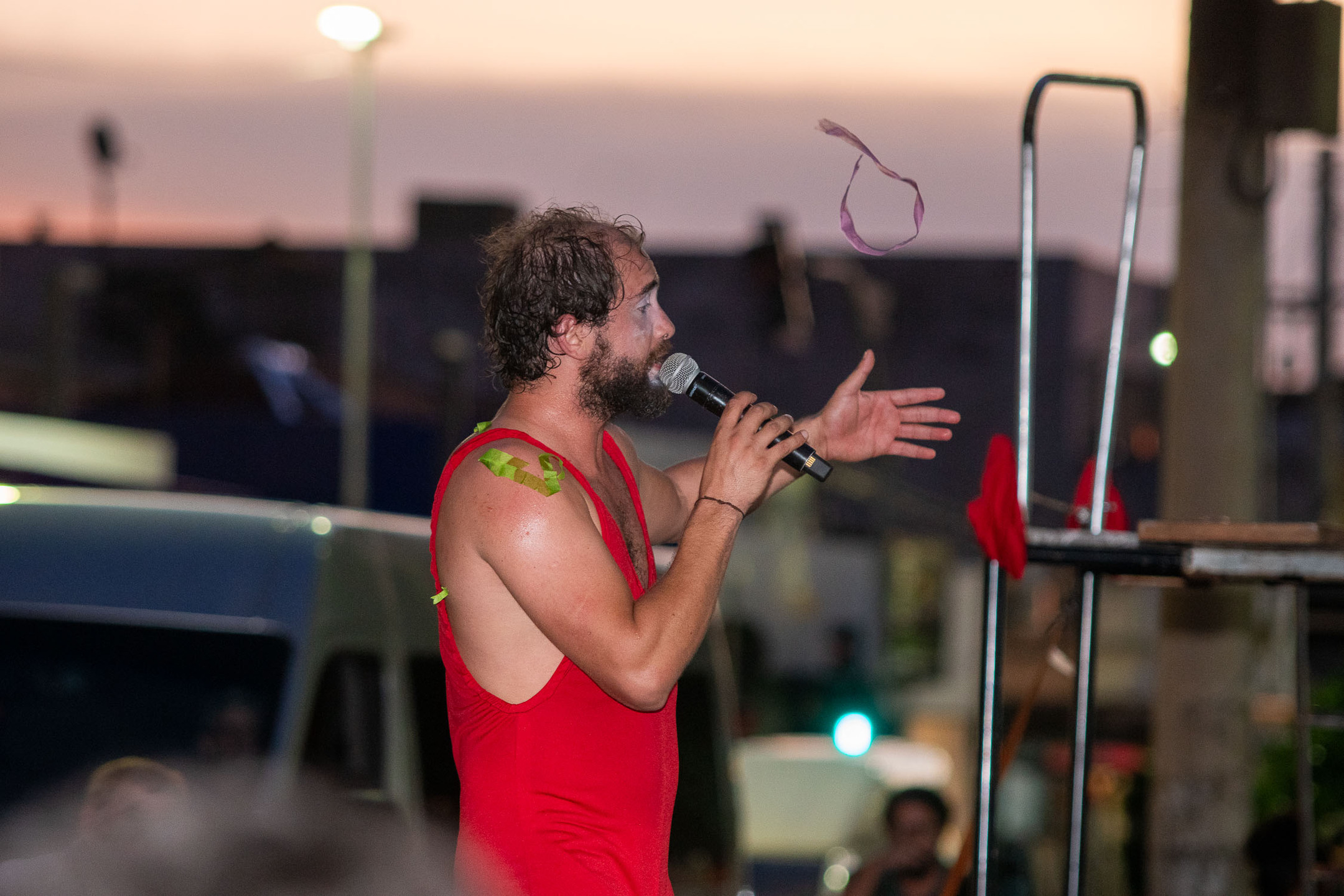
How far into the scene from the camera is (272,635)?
4.47m

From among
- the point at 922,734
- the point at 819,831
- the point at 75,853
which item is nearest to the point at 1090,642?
the point at 75,853

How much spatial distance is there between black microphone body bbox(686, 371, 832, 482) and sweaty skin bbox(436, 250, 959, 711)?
41 mm

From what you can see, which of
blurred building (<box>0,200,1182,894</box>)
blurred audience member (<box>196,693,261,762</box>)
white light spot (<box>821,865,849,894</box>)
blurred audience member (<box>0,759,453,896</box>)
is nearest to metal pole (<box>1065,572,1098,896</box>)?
blurred audience member (<box>0,759,453,896</box>)

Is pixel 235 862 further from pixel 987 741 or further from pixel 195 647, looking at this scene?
pixel 195 647

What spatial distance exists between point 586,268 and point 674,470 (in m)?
0.80

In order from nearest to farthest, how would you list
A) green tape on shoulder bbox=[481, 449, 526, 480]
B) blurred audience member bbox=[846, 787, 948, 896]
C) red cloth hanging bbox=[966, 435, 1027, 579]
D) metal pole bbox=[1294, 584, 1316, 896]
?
1. green tape on shoulder bbox=[481, 449, 526, 480]
2. red cloth hanging bbox=[966, 435, 1027, 579]
3. metal pole bbox=[1294, 584, 1316, 896]
4. blurred audience member bbox=[846, 787, 948, 896]

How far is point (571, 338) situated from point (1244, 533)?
1.15 metres

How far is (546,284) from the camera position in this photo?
8.28 ft

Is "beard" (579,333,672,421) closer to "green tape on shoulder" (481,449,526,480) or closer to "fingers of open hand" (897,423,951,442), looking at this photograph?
"green tape on shoulder" (481,449,526,480)

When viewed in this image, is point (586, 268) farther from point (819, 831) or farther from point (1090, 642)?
point (819, 831)

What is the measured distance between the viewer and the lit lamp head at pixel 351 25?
52.2 ft

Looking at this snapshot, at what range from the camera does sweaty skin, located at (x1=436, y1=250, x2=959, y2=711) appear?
232cm

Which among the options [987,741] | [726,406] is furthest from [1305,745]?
[726,406]

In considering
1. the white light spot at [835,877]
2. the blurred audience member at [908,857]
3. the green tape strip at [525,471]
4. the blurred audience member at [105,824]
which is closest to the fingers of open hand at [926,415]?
the green tape strip at [525,471]
